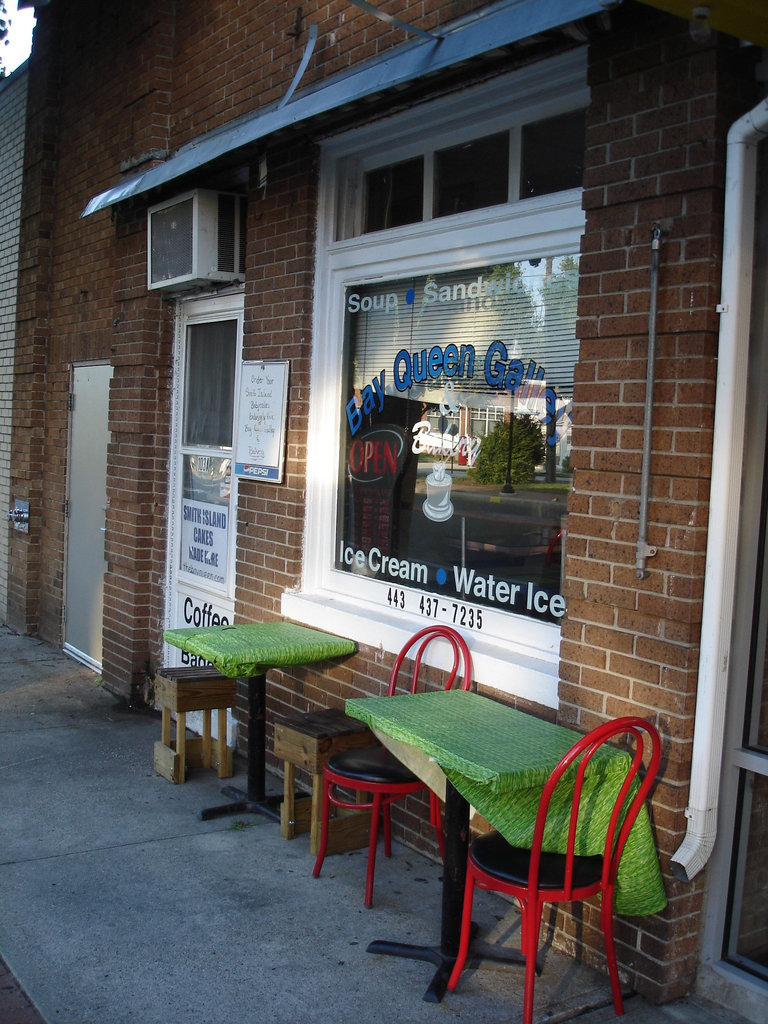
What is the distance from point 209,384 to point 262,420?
3.76 feet

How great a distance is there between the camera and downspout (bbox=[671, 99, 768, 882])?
10.4 feet

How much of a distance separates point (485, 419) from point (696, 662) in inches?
66.7

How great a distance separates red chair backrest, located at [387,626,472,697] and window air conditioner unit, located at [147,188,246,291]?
2860 mm

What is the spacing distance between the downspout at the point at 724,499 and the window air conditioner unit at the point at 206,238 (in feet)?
12.1

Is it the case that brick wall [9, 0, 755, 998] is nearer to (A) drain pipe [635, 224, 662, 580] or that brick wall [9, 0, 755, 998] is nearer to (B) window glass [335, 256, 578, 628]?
(A) drain pipe [635, 224, 662, 580]

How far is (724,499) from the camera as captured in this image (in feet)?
10.5

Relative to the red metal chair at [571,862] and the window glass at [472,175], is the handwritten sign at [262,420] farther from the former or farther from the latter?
the red metal chair at [571,862]

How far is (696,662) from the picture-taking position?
10.7 feet

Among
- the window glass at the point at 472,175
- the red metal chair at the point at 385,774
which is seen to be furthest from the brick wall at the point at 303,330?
the window glass at the point at 472,175

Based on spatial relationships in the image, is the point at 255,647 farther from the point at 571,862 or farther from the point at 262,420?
the point at 571,862

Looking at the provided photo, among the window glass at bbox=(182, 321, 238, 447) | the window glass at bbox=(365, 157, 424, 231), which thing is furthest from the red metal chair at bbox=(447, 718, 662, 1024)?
the window glass at bbox=(182, 321, 238, 447)

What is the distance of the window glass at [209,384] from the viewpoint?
6434 millimetres

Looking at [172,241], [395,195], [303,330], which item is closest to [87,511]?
[172,241]

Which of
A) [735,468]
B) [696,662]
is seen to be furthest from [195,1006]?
[735,468]
